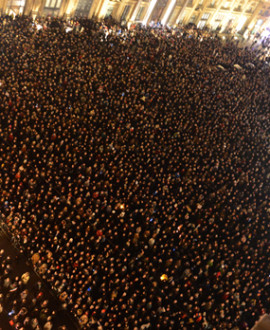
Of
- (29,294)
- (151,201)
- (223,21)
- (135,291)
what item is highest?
(223,21)

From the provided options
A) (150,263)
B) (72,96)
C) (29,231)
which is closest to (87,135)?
(72,96)

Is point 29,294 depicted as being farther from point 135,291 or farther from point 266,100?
point 266,100

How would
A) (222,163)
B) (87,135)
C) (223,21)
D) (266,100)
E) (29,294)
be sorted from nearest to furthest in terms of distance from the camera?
(29,294) → (87,135) → (222,163) → (266,100) → (223,21)

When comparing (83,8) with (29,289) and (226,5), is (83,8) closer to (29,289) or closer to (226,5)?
(226,5)

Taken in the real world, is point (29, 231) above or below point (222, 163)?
below

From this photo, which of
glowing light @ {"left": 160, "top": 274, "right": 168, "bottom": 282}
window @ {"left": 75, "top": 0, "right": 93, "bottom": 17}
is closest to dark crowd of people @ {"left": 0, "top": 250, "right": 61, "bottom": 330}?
glowing light @ {"left": 160, "top": 274, "right": 168, "bottom": 282}

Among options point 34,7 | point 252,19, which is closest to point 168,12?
point 34,7

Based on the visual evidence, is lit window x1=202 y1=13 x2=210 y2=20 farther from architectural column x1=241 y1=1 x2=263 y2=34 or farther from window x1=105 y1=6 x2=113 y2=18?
window x1=105 y1=6 x2=113 y2=18

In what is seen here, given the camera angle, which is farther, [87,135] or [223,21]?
[223,21]
